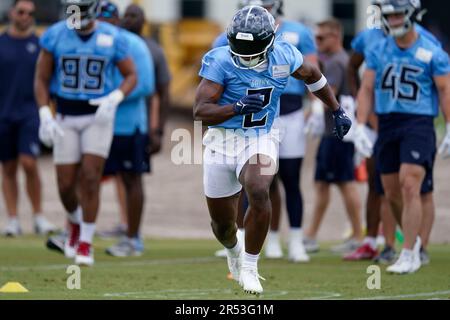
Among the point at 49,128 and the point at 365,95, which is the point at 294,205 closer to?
the point at 365,95

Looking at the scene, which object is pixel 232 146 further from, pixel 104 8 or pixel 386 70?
pixel 104 8

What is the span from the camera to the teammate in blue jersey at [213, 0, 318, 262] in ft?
37.8

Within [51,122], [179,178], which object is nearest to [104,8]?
[51,122]

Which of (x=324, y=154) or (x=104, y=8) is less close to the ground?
(x=104, y=8)

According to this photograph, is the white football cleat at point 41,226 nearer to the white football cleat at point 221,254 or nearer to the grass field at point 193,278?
the grass field at point 193,278

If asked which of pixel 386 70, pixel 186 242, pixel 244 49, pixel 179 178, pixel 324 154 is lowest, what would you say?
pixel 179 178

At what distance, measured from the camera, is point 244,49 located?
8.46 metres

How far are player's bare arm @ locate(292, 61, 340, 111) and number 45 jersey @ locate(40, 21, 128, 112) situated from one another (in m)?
2.73

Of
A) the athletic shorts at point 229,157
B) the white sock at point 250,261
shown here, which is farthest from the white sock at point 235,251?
the white sock at point 250,261

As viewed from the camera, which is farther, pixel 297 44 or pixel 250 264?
pixel 297 44

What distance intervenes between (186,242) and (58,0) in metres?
13.2

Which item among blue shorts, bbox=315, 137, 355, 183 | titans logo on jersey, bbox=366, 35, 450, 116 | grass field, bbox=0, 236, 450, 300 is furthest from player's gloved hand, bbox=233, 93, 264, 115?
blue shorts, bbox=315, 137, 355, 183

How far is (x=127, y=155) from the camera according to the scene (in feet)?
40.4

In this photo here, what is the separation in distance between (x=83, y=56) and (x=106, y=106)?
491 mm
